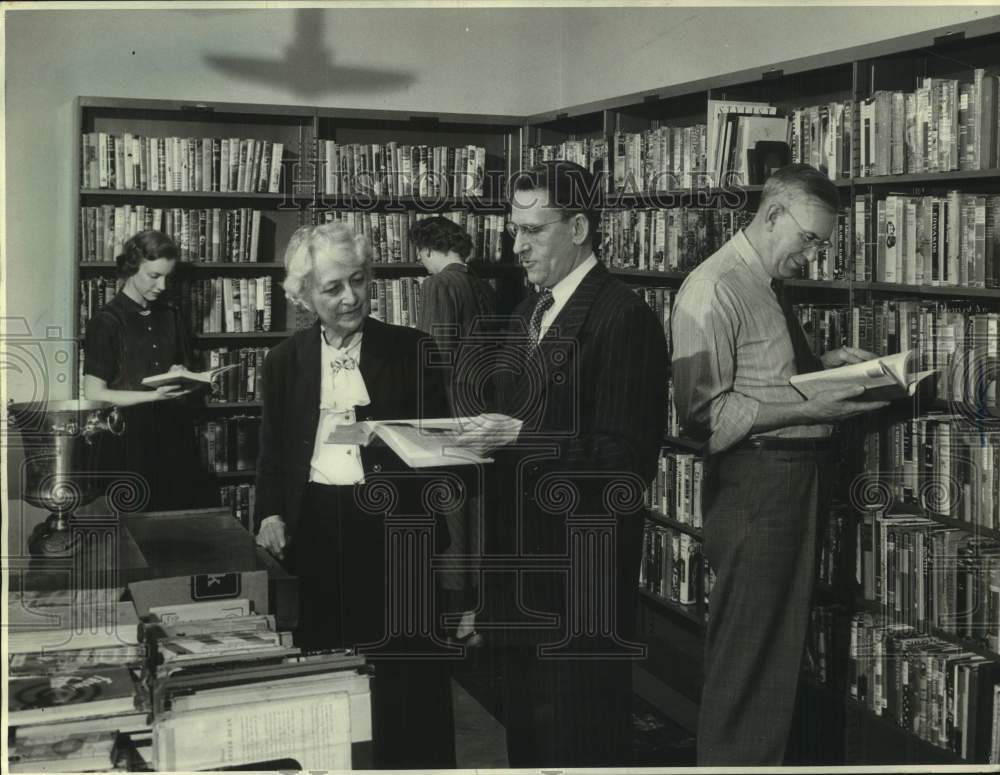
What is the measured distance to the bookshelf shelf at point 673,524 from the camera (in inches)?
133

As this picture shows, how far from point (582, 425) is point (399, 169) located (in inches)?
34.5

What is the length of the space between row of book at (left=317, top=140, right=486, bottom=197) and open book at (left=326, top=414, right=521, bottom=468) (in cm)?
66

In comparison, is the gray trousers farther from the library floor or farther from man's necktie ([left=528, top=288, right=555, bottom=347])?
man's necktie ([left=528, top=288, right=555, bottom=347])

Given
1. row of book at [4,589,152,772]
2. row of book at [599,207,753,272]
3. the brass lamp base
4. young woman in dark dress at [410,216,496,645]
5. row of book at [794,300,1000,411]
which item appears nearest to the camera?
row of book at [4,589,152,772]

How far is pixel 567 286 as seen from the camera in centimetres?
258

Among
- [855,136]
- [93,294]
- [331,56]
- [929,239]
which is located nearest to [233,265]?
[93,294]

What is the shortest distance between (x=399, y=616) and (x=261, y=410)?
640mm

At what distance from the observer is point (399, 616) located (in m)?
2.69

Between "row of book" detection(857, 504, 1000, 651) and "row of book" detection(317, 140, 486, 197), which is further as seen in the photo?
"row of book" detection(317, 140, 486, 197)

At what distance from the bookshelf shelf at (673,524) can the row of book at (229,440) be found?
4.76ft

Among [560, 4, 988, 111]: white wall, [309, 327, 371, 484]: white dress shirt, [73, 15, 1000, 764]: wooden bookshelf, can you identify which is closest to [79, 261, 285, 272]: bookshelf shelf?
[73, 15, 1000, 764]: wooden bookshelf

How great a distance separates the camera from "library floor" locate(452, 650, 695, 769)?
9.36 feet

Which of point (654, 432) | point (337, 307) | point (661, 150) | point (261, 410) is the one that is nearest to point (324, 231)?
point (337, 307)

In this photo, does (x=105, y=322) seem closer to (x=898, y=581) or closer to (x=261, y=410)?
(x=261, y=410)
